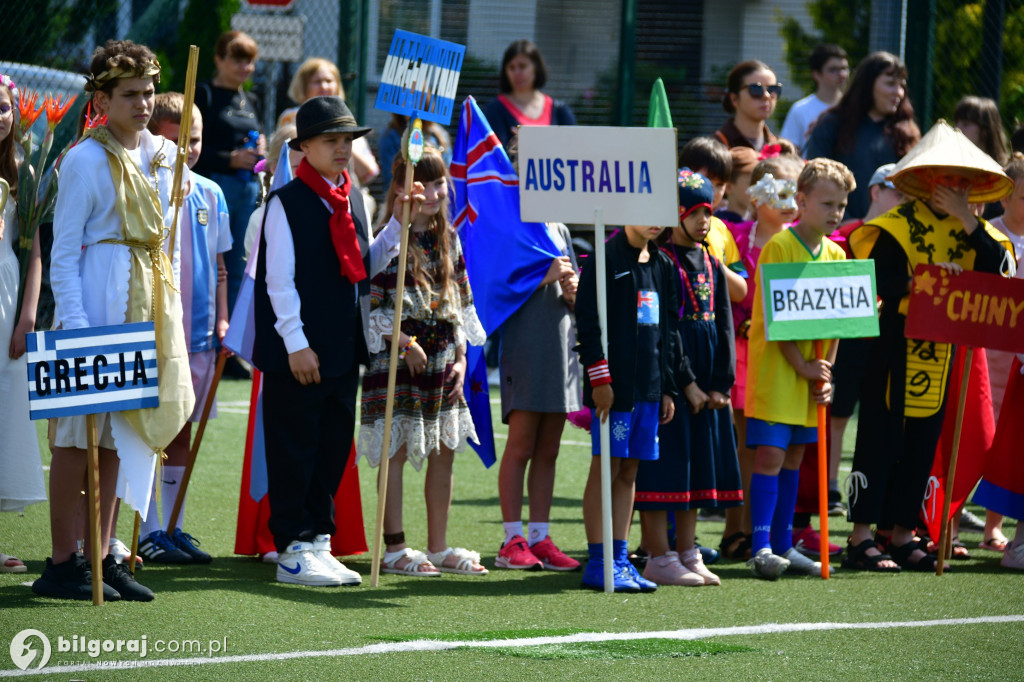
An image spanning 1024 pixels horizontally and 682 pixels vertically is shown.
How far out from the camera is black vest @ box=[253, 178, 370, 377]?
5.80 meters

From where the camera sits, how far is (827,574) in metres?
6.36

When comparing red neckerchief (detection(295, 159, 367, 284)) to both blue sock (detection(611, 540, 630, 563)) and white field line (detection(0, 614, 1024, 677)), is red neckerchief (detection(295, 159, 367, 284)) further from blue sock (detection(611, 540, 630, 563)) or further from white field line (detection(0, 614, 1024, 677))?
white field line (detection(0, 614, 1024, 677))

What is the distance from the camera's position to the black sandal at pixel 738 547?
22.5ft

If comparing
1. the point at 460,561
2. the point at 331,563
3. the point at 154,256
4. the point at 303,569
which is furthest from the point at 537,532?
the point at 154,256

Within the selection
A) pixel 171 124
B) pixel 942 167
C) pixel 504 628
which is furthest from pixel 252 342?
pixel 942 167

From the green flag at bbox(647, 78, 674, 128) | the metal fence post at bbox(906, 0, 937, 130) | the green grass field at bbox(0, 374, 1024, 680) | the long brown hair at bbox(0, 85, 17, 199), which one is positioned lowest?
the green grass field at bbox(0, 374, 1024, 680)

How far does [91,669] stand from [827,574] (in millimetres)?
3376

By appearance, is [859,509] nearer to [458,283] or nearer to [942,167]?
[942,167]

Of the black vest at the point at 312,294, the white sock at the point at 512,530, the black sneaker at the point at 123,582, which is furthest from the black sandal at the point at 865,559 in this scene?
the black sneaker at the point at 123,582

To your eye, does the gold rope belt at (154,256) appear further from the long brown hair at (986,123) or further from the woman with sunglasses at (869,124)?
the long brown hair at (986,123)

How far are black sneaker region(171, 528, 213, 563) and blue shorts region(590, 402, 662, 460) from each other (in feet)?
5.91

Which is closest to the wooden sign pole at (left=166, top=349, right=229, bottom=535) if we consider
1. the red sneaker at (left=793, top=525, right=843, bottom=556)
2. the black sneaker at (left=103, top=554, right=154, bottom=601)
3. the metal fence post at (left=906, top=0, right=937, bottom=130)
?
the black sneaker at (left=103, top=554, right=154, bottom=601)

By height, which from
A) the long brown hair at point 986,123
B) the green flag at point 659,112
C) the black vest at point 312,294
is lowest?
the black vest at point 312,294

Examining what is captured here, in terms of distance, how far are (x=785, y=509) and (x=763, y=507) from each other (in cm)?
23
